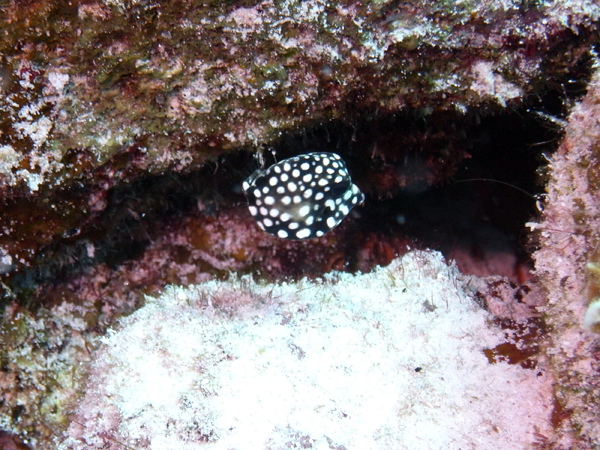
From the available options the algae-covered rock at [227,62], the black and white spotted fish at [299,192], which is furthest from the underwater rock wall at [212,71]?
the black and white spotted fish at [299,192]

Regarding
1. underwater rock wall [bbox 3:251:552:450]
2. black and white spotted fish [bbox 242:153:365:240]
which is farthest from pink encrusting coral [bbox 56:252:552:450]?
black and white spotted fish [bbox 242:153:365:240]

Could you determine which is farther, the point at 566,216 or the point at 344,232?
the point at 344,232

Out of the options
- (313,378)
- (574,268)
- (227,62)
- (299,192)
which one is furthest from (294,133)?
(574,268)

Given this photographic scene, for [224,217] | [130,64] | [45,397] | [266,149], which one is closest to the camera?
[130,64]

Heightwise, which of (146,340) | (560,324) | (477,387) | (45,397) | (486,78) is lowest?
(45,397)

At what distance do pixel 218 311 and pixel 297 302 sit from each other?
93 cm

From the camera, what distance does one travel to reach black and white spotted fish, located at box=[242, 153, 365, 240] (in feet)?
13.5

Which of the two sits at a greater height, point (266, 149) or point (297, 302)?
point (266, 149)

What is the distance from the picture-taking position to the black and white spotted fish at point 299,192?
412 centimetres

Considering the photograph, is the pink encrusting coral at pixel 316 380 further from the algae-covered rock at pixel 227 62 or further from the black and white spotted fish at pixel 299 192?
the algae-covered rock at pixel 227 62

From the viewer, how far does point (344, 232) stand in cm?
604

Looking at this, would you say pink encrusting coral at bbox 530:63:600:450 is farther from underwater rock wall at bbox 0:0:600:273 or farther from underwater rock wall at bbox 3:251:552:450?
underwater rock wall at bbox 0:0:600:273

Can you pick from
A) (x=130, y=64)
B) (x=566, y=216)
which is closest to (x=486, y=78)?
(x=566, y=216)

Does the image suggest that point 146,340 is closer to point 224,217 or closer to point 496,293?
point 224,217
